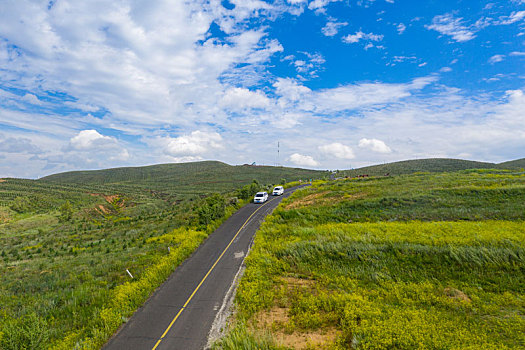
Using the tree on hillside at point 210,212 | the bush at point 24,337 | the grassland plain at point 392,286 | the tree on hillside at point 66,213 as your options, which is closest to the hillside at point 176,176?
the tree on hillside at point 66,213

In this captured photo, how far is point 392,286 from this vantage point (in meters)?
9.95

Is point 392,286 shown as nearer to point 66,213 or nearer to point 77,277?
point 77,277

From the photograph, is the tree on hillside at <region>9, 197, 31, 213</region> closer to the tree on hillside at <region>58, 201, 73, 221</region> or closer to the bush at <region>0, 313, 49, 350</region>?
the tree on hillside at <region>58, 201, 73, 221</region>

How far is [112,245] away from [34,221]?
1144 inches

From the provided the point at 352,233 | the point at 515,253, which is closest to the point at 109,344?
the point at 352,233

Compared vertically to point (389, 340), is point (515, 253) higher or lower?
higher

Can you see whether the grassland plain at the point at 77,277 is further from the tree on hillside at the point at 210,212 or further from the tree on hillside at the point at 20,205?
the tree on hillside at the point at 20,205

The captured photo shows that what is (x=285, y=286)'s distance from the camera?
446 inches

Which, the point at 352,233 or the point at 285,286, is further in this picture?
the point at 352,233

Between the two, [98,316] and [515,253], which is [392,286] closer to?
[515,253]

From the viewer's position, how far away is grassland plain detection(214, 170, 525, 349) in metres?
7.20

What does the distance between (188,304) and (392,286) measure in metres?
10.1

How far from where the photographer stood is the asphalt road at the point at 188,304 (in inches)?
335

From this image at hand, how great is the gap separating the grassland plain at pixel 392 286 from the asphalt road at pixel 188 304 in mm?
1342
